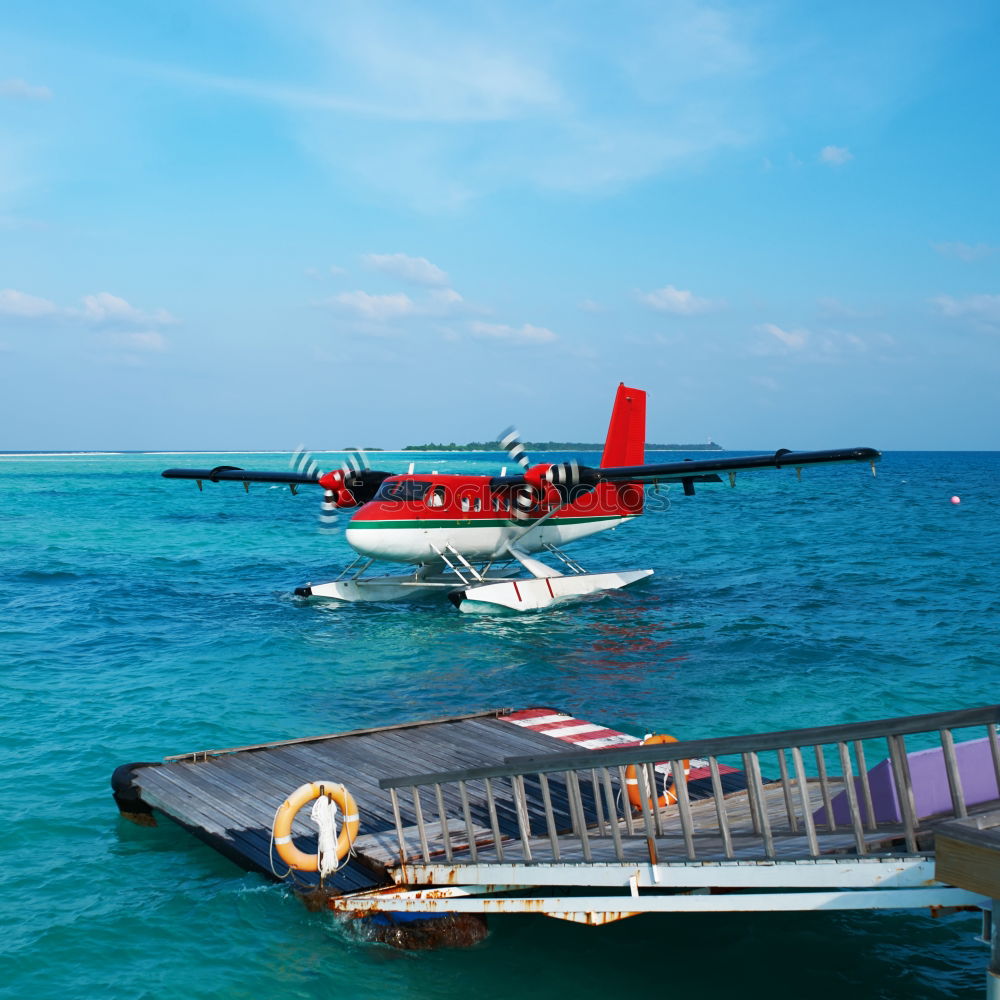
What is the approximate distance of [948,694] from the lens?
45.2 feet

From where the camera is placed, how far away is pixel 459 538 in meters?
22.1

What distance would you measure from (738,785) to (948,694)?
6879mm

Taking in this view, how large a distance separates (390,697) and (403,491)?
7560 millimetres

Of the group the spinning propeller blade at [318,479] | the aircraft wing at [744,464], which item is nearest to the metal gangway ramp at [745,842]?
the aircraft wing at [744,464]

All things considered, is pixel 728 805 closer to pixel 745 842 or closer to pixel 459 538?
pixel 745 842

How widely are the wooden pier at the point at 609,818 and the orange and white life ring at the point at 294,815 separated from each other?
22cm

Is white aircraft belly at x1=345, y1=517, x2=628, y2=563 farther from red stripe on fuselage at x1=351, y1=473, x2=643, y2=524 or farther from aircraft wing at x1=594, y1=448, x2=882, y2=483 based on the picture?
aircraft wing at x1=594, y1=448, x2=882, y2=483

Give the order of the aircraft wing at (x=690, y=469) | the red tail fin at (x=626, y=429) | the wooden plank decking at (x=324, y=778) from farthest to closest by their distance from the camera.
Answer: the red tail fin at (x=626, y=429)
the aircraft wing at (x=690, y=469)
the wooden plank decking at (x=324, y=778)

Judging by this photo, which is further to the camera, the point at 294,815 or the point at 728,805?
the point at 728,805

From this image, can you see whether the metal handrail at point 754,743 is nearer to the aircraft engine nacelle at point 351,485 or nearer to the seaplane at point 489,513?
the seaplane at point 489,513

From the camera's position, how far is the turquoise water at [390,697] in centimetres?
660

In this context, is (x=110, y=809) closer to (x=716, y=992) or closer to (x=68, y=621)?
(x=716, y=992)

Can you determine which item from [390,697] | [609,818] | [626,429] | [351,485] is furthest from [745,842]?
[626,429]

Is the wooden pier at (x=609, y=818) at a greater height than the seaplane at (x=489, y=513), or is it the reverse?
the seaplane at (x=489, y=513)
